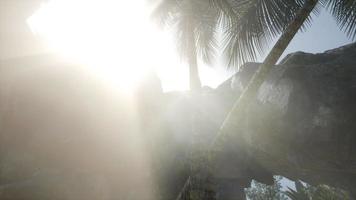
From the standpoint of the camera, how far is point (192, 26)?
873 centimetres

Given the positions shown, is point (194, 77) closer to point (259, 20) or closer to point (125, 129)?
point (259, 20)

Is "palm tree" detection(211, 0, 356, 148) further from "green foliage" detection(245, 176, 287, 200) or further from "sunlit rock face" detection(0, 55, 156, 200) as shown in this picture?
"green foliage" detection(245, 176, 287, 200)

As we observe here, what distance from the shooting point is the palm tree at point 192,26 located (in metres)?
8.55

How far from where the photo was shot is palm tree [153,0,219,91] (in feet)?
28.1

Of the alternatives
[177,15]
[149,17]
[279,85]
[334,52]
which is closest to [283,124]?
[279,85]

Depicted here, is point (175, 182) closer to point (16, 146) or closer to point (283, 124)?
point (283, 124)

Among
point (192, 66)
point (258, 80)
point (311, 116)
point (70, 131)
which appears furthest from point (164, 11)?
point (311, 116)

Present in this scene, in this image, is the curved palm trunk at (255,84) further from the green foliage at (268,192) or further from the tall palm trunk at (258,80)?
the green foliage at (268,192)

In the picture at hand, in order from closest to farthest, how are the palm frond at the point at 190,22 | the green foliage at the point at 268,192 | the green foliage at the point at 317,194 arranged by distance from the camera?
the palm frond at the point at 190,22, the green foliage at the point at 317,194, the green foliage at the point at 268,192

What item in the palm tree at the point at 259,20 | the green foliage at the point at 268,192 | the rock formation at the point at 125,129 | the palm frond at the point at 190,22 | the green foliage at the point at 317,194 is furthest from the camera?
the green foliage at the point at 268,192

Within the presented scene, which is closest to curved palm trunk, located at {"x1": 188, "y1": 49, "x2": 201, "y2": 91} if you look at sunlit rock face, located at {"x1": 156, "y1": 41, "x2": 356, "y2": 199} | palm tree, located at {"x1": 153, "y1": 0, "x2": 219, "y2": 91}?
palm tree, located at {"x1": 153, "y1": 0, "x2": 219, "y2": 91}

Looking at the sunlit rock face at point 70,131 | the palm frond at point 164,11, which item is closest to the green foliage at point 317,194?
the sunlit rock face at point 70,131

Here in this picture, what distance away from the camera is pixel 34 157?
1090 cm

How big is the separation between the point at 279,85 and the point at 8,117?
12.5 m
